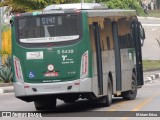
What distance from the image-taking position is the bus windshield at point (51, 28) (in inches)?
774

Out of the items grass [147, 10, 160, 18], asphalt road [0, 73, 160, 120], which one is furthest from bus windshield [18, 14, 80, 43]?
grass [147, 10, 160, 18]

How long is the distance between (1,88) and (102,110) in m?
12.7

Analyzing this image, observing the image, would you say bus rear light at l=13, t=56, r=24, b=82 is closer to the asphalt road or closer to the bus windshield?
the bus windshield

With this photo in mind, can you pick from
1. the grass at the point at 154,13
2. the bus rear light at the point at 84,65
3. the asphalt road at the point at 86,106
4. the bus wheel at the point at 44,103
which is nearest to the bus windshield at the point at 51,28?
the bus rear light at the point at 84,65

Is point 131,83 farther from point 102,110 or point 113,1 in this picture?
point 113,1

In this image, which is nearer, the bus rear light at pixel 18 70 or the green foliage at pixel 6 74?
the bus rear light at pixel 18 70

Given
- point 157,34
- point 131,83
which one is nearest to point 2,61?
point 131,83

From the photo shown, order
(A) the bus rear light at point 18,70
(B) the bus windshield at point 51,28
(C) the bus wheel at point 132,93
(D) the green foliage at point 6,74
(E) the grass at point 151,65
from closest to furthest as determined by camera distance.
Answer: (B) the bus windshield at point 51,28 → (A) the bus rear light at point 18,70 → (C) the bus wheel at point 132,93 → (D) the green foliage at point 6,74 → (E) the grass at point 151,65

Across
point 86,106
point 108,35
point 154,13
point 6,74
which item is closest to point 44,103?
point 86,106

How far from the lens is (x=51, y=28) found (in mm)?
19750

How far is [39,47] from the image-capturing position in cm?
1966

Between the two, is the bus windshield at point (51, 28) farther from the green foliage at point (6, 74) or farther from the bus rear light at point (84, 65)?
the green foliage at point (6, 74)

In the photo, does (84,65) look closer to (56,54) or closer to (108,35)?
(56,54)

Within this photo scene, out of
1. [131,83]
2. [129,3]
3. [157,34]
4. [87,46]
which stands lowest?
[157,34]
